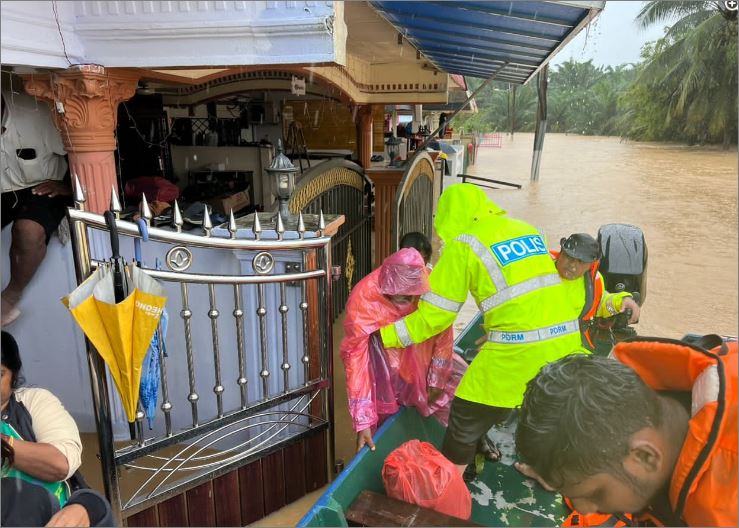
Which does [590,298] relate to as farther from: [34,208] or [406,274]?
[34,208]

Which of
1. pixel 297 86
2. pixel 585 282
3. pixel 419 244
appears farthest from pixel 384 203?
pixel 585 282

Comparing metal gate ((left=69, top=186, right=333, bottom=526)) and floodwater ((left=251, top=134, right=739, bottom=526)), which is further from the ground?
metal gate ((left=69, top=186, right=333, bottom=526))

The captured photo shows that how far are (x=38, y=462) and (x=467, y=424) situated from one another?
1.70 meters

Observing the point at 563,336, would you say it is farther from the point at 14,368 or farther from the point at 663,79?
the point at 663,79

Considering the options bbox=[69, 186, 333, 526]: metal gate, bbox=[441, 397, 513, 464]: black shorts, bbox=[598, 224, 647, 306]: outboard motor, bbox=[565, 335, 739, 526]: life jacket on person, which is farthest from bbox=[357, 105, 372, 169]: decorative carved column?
bbox=[565, 335, 739, 526]: life jacket on person

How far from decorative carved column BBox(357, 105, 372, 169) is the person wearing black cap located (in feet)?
17.3

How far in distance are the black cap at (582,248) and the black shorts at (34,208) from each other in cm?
282

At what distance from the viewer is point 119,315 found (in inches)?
70.9

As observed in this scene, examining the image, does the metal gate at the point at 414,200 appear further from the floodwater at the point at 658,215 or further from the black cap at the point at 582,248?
the black cap at the point at 582,248

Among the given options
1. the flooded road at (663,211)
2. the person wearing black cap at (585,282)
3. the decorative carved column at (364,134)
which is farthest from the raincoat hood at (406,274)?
the decorative carved column at (364,134)

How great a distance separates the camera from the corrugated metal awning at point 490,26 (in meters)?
3.11

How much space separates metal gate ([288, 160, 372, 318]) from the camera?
3.97 metres

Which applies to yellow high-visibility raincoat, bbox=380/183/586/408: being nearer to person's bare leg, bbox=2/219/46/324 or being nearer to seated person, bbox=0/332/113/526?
seated person, bbox=0/332/113/526

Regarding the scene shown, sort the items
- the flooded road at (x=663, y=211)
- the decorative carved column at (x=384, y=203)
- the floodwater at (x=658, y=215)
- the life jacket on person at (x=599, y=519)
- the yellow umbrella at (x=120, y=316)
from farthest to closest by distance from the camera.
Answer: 1. the flooded road at (x=663, y=211)
2. the floodwater at (x=658, y=215)
3. the decorative carved column at (x=384, y=203)
4. the yellow umbrella at (x=120, y=316)
5. the life jacket on person at (x=599, y=519)
